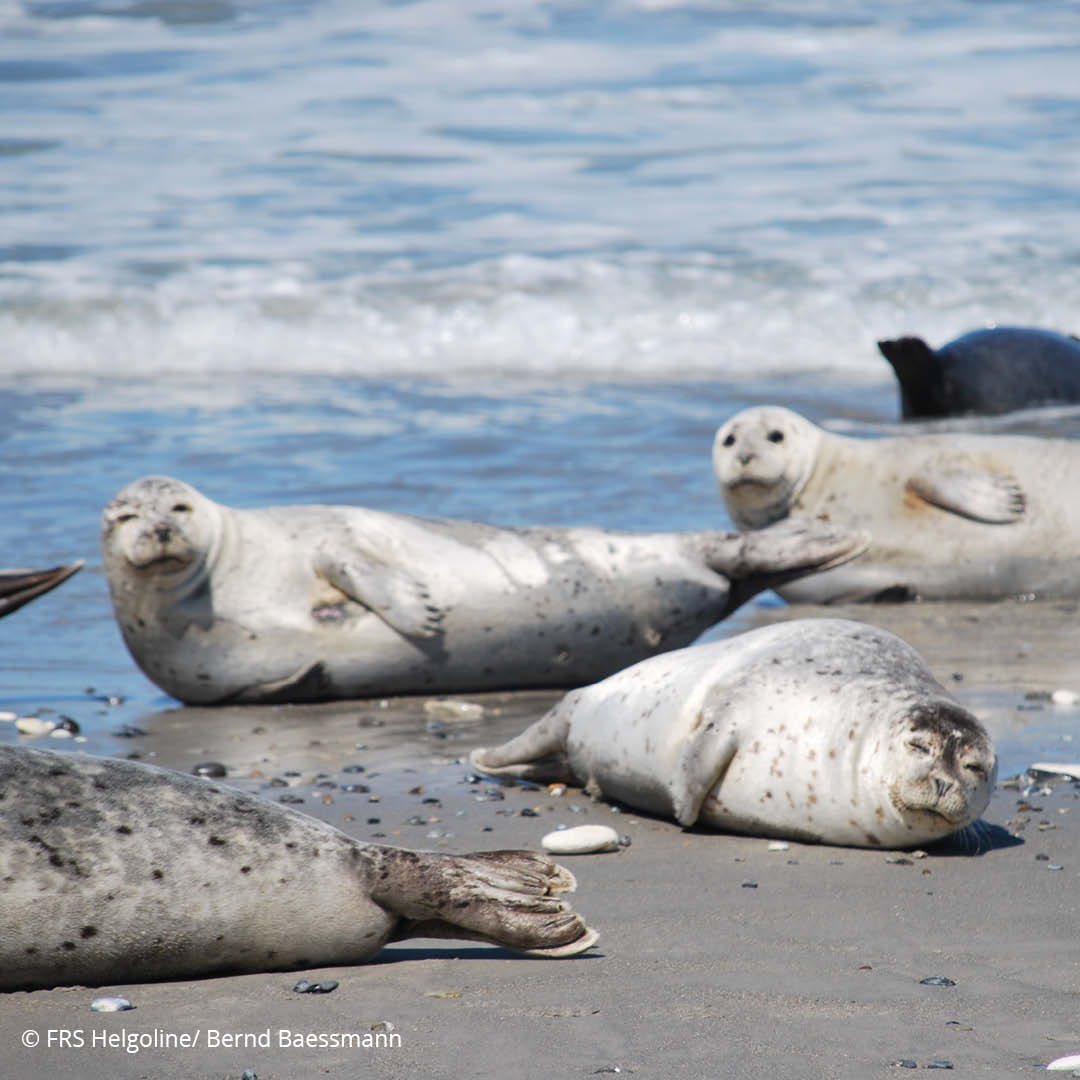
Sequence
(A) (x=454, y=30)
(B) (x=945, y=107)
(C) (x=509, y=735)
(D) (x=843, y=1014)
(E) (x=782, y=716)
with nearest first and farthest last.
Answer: (D) (x=843, y=1014) → (E) (x=782, y=716) → (C) (x=509, y=735) → (B) (x=945, y=107) → (A) (x=454, y=30)

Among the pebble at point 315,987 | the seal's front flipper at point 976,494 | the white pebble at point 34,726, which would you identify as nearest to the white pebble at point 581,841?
the pebble at point 315,987

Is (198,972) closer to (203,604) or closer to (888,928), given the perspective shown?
(888,928)

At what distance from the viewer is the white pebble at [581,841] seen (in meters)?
3.66

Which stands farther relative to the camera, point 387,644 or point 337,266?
point 337,266

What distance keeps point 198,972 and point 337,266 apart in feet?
40.8

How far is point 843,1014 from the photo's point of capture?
2.55 metres

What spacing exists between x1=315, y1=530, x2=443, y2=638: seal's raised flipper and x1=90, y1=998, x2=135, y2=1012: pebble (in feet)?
9.43

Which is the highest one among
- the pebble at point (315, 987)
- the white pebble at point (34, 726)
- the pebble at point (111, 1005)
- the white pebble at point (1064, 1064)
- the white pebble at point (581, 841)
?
the white pebble at point (1064, 1064)

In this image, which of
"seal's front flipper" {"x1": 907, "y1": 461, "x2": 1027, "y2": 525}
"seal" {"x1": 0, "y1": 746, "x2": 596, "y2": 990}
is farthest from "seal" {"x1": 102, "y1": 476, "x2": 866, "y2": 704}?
"seal" {"x1": 0, "y1": 746, "x2": 596, "y2": 990}

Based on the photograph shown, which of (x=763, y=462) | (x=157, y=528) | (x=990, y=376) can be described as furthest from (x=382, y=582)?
(x=990, y=376)

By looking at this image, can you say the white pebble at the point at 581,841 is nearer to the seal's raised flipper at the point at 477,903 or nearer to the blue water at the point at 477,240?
the seal's raised flipper at the point at 477,903

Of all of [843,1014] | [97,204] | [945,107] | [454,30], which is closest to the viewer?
[843,1014]

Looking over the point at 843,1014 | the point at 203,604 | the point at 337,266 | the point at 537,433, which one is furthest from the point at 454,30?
the point at 843,1014

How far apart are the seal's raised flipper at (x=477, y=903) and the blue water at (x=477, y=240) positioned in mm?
2633
